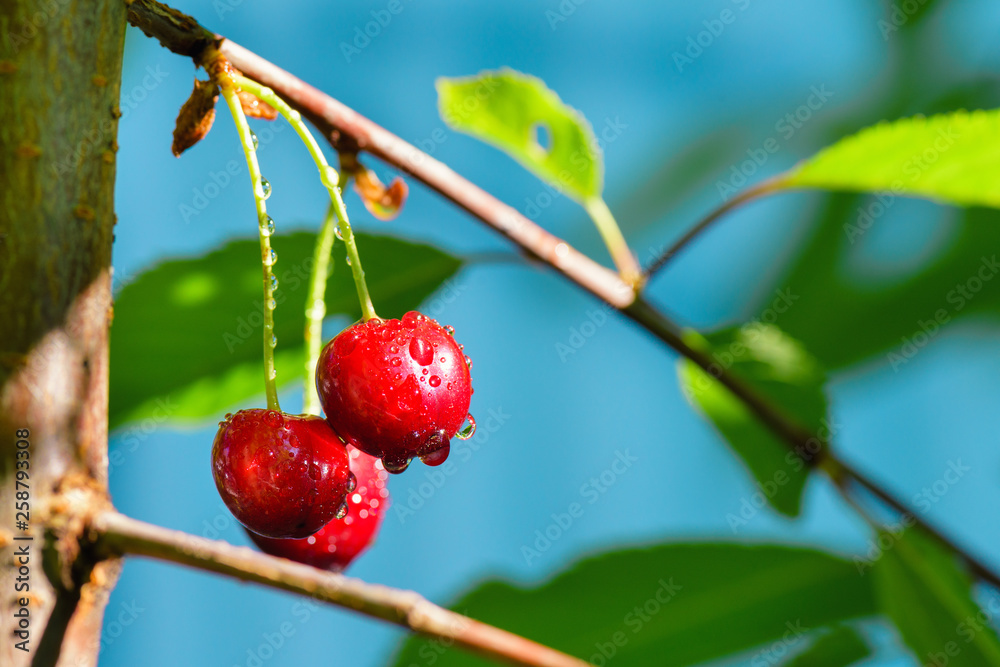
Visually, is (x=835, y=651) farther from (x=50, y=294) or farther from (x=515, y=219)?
(x=50, y=294)

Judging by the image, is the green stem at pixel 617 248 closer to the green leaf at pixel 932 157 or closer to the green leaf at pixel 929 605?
the green leaf at pixel 932 157

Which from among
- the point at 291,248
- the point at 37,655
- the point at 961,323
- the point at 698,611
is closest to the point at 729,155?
the point at 961,323

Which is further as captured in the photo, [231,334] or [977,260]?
[977,260]

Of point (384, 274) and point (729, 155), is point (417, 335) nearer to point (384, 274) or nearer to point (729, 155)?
point (384, 274)

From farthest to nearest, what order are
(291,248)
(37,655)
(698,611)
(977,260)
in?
(977,260), (698,611), (291,248), (37,655)

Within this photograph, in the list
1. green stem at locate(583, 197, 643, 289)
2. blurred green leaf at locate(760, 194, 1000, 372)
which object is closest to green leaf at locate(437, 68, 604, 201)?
green stem at locate(583, 197, 643, 289)

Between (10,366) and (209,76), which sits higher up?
(209,76)

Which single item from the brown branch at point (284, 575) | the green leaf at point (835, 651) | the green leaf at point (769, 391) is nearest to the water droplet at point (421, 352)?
the brown branch at point (284, 575)
